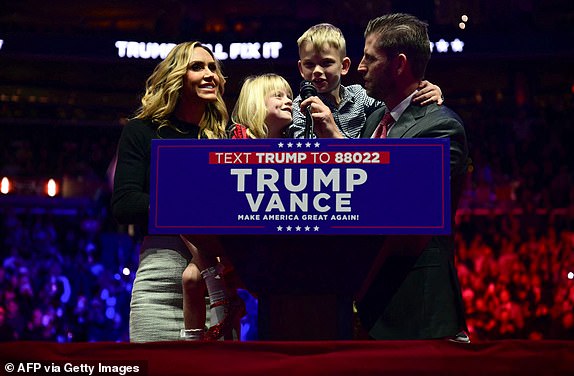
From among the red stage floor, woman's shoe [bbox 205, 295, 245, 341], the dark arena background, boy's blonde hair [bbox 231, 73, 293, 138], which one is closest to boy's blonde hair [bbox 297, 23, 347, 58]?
boy's blonde hair [bbox 231, 73, 293, 138]

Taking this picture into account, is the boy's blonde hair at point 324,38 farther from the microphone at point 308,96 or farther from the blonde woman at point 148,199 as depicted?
the microphone at point 308,96

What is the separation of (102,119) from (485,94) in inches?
205

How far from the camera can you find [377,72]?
1800 millimetres

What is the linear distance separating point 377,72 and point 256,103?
0.43m

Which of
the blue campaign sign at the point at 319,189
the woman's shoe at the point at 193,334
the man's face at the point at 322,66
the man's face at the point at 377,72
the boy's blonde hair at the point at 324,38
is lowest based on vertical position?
the woman's shoe at the point at 193,334

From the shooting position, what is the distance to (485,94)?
11.3m

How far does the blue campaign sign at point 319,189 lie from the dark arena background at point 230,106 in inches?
285

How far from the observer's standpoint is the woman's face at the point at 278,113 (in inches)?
79.7

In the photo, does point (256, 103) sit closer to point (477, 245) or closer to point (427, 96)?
point (427, 96)

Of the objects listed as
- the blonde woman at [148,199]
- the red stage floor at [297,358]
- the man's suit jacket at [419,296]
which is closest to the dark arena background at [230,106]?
the blonde woman at [148,199]

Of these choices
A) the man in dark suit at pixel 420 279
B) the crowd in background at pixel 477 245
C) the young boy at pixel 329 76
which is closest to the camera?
the man in dark suit at pixel 420 279

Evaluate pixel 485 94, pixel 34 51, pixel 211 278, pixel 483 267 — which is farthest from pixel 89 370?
pixel 485 94

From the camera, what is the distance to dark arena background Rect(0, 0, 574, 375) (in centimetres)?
901

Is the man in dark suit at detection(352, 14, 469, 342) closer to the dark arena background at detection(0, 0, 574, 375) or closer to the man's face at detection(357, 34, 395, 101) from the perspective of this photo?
the man's face at detection(357, 34, 395, 101)
